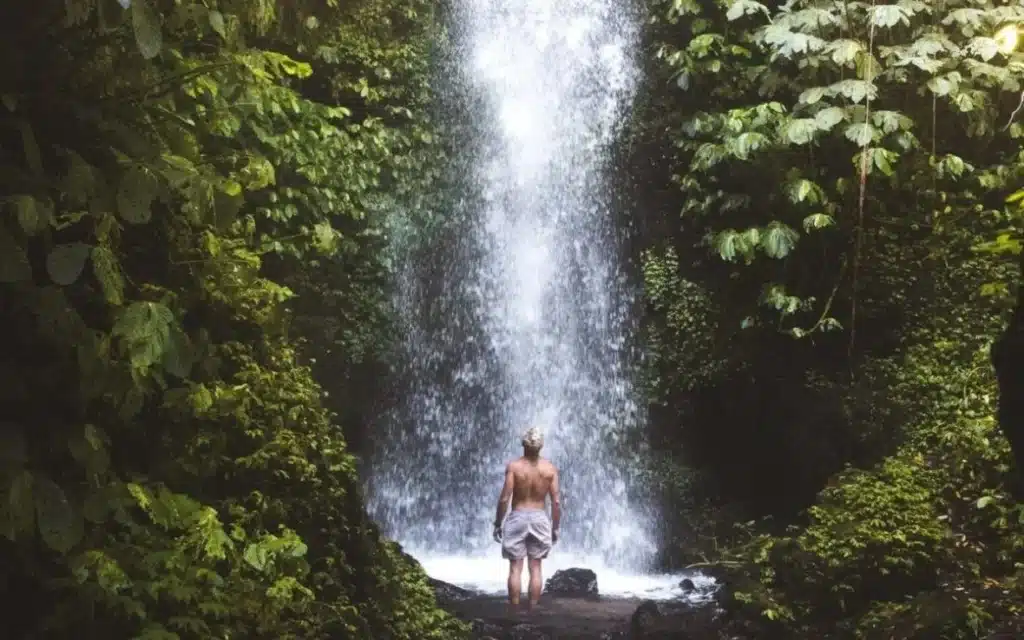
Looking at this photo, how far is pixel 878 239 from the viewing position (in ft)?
30.9

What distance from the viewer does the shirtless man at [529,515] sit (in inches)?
298

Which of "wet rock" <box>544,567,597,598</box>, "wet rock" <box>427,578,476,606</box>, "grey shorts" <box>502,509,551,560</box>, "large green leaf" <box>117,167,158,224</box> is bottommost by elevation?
"wet rock" <box>427,578,476,606</box>

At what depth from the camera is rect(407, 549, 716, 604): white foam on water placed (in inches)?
349

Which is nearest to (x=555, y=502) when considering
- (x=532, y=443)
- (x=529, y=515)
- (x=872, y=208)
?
(x=529, y=515)

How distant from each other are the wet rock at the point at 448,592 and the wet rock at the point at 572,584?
31.2 inches

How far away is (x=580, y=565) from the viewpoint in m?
10.4

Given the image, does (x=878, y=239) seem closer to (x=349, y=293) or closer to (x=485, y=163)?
(x=485, y=163)

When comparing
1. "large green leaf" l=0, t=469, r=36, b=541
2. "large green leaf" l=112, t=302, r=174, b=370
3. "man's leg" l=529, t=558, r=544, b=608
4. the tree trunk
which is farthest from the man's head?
"large green leaf" l=0, t=469, r=36, b=541

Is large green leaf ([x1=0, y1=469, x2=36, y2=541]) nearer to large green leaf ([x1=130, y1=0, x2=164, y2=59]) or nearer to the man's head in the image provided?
large green leaf ([x1=130, y1=0, x2=164, y2=59])

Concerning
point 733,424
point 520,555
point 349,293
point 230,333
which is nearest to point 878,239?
point 733,424

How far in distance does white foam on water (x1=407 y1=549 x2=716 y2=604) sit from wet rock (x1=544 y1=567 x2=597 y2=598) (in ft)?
0.93

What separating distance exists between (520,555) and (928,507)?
3.38 m

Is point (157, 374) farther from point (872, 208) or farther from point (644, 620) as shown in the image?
point (872, 208)

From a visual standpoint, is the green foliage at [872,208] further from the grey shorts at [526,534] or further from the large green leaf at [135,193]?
the large green leaf at [135,193]
